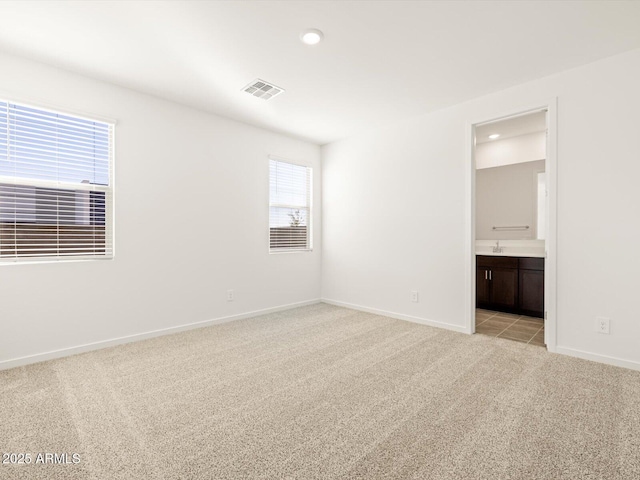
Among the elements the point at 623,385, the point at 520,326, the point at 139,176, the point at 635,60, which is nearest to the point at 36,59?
the point at 139,176

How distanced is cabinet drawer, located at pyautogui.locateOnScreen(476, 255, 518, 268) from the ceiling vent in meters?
3.58

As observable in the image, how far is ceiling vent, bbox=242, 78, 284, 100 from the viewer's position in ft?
10.1

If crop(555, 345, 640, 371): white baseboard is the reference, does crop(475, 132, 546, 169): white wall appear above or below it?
above

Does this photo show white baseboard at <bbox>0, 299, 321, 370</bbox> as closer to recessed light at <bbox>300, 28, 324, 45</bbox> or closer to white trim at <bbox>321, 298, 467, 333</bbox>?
white trim at <bbox>321, 298, 467, 333</bbox>

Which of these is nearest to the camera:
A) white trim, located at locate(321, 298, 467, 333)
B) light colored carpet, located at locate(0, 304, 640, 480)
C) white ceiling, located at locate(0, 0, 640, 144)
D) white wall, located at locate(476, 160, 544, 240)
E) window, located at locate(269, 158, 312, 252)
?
light colored carpet, located at locate(0, 304, 640, 480)

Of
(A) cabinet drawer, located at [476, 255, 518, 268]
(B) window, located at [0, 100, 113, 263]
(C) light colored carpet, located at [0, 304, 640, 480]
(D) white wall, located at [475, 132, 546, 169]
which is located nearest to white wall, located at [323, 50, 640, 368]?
(C) light colored carpet, located at [0, 304, 640, 480]

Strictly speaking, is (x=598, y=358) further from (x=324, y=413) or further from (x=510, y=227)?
(x=510, y=227)

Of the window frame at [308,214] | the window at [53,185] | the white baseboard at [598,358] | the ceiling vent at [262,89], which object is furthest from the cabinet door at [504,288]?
the window at [53,185]

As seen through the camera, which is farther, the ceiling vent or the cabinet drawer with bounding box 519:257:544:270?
the cabinet drawer with bounding box 519:257:544:270

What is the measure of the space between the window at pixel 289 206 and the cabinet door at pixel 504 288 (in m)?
2.75

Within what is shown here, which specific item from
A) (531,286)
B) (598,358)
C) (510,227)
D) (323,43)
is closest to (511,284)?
(531,286)

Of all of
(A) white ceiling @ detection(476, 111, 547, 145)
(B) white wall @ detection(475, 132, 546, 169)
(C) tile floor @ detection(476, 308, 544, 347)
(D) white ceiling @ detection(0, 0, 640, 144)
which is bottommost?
(C) tile floor @ detection(476, 308, 544, 347)

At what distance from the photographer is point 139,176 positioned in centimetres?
325

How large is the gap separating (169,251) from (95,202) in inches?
32.6
